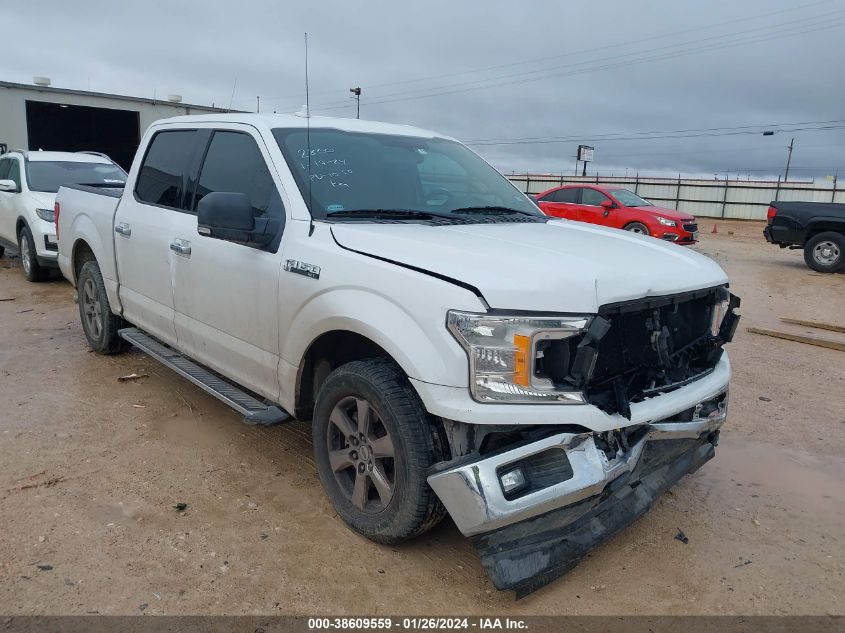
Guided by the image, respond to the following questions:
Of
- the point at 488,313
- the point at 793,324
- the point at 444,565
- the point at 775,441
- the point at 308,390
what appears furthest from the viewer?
the point at 793,324

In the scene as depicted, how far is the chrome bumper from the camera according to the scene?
2377mm

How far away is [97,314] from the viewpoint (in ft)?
18.4

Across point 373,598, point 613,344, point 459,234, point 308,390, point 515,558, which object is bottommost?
point 373,598

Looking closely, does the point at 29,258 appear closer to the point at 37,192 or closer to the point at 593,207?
the point at 37,192

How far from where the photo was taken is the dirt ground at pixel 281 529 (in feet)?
8.81

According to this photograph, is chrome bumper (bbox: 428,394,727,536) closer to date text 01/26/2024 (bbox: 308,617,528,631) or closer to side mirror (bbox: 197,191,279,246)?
date text 01/26/2024 (bbox: 308,617,528,631)

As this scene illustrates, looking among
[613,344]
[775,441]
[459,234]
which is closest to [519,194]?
[459,234]

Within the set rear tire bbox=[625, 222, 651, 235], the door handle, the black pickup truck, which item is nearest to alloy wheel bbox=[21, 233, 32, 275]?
the door handle

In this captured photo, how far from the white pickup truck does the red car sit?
38.9ft

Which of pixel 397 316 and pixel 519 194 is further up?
pixel 519 194

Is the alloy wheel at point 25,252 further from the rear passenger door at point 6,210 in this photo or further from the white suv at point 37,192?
the rear passenger door at point 6,210

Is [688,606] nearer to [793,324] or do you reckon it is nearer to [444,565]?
[444,565]

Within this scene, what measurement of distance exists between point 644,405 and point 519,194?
82.2 inches

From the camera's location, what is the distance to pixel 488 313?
2428 mm
